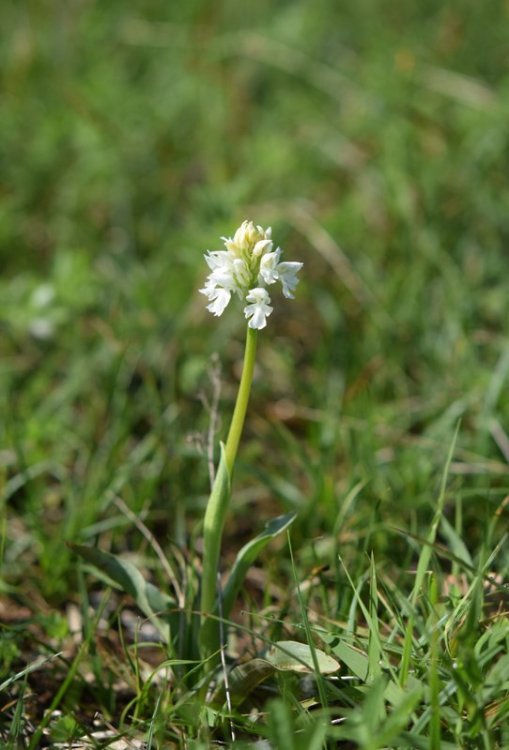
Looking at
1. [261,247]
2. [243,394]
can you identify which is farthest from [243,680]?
[261,247]

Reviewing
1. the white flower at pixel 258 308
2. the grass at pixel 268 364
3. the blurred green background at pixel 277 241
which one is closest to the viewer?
the white flower at pixel 258 308

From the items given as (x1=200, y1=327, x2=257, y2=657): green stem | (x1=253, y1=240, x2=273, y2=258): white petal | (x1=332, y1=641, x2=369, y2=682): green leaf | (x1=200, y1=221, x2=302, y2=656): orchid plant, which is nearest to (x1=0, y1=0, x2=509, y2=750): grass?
(x1=332, y1=641, x2=369, y2=682): green leaf

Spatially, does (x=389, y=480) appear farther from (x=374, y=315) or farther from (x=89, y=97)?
(x=89, y=97)

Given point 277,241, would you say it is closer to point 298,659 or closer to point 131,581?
point 131,581

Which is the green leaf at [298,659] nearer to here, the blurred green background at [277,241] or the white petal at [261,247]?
the blurred green background at [277,241]

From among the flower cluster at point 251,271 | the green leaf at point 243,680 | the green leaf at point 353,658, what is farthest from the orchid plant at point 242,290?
the green leaf at point 353,658
